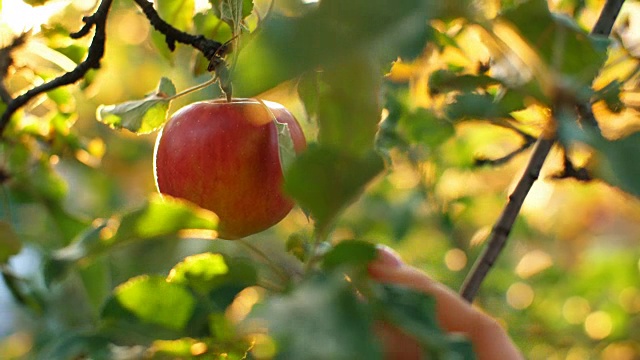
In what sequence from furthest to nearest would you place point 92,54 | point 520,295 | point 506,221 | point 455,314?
1. point 520,295
2. point 506,221
3. point 92,54
4. point 455,314

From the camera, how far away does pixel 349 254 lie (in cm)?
53

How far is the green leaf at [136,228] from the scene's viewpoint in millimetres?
536

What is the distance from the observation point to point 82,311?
225 cm

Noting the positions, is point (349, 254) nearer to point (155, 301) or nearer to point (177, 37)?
point (155, 301)

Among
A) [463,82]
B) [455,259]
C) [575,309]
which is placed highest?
[463,82]

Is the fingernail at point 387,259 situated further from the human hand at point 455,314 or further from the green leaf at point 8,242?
the green leaf at point 8,242

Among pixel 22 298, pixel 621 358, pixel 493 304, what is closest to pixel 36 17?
pixel 22 298

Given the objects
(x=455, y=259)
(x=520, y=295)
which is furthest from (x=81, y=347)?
(x=520, y=295)

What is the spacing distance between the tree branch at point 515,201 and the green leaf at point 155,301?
0.40 m

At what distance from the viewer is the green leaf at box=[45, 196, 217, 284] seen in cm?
54

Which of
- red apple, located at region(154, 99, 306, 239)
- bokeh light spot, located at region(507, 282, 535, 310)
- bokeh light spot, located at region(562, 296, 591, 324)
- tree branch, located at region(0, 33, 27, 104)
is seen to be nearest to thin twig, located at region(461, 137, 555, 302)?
red apple, located at region(154, 99, 306, 239)

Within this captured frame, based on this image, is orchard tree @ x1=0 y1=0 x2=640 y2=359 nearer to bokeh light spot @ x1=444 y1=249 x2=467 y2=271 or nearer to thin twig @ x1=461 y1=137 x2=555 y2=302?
thin twig @ x1=461 y1=137 x2=555 y2=302

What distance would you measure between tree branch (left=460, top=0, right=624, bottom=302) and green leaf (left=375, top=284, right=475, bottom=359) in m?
0.42

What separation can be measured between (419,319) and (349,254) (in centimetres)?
6
